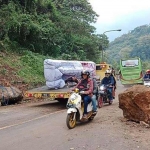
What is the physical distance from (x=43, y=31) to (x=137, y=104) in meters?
19.1

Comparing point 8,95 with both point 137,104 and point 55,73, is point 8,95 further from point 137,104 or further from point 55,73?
point 137,104

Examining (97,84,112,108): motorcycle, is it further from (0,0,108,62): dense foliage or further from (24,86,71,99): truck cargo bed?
(0,0,108,62): dense foliage

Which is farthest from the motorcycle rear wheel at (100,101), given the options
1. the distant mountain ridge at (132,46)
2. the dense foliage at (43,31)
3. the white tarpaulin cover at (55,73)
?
the distant mountain ridge at (132,46)

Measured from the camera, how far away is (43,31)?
88.8 ft

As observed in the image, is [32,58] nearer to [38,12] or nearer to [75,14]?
[38,12]

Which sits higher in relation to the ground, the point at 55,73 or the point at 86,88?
the point at 55,73

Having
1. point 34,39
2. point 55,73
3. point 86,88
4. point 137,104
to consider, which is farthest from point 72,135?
point 34,39

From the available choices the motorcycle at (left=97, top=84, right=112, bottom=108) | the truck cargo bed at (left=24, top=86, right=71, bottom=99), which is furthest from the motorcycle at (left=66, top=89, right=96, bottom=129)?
the motorcycle at (left=97, top=84, right=112, bottom=108)

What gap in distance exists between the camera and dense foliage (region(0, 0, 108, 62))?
25.2 meters

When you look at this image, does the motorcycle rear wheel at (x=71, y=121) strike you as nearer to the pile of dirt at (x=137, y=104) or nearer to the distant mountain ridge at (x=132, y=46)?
the pile of dirt at (x=137, y=104)

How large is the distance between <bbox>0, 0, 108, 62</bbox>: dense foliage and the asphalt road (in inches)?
629

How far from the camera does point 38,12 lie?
103 feet

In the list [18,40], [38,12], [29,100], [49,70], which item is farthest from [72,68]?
[38,12]

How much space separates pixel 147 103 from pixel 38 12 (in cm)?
2427
